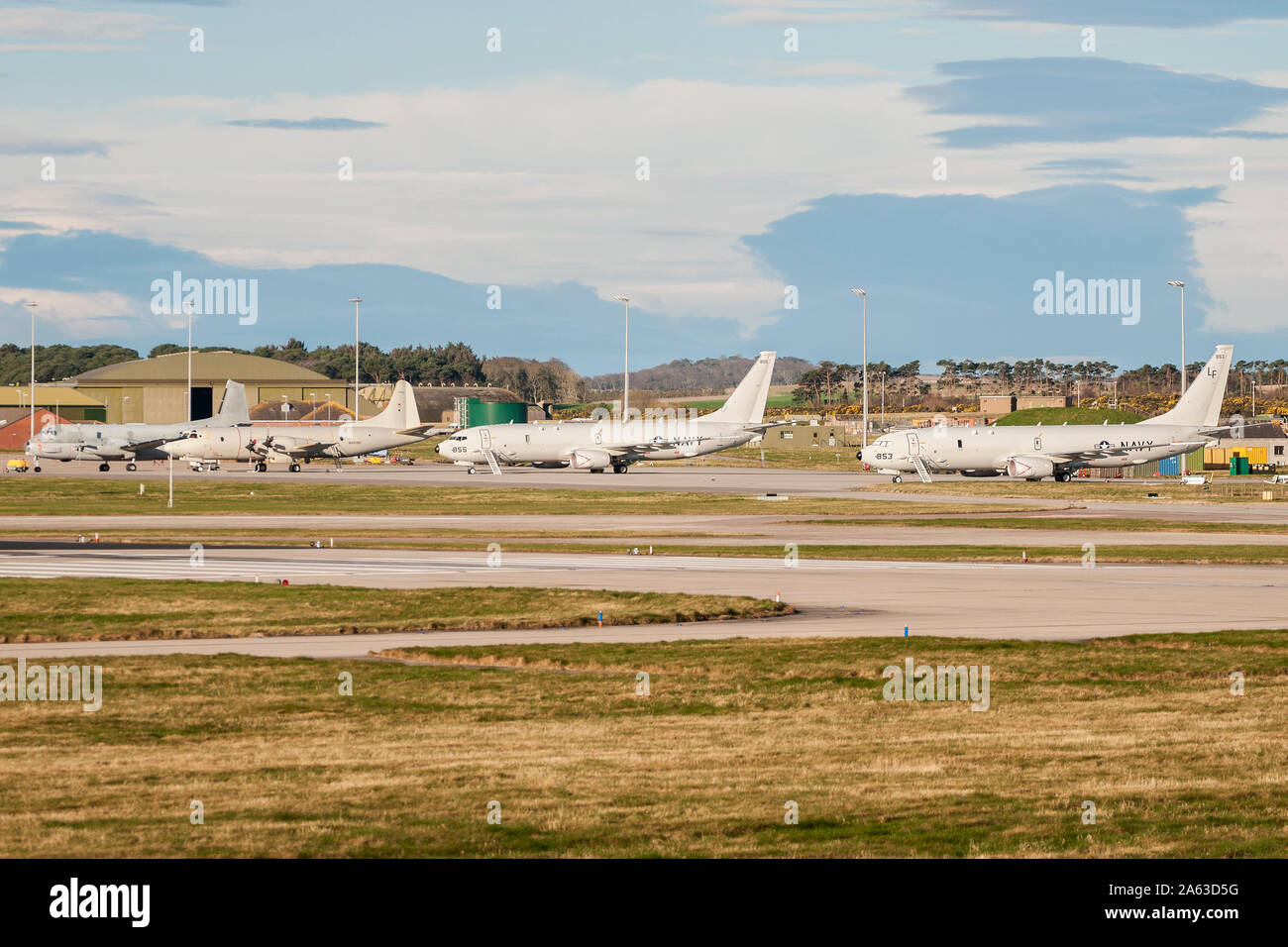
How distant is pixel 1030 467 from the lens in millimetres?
105438

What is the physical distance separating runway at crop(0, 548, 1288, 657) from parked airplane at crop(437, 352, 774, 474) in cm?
6176

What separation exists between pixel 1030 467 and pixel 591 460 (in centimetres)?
3578

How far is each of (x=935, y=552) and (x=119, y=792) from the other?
40.9m

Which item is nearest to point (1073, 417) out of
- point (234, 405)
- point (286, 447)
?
point (286, 447)

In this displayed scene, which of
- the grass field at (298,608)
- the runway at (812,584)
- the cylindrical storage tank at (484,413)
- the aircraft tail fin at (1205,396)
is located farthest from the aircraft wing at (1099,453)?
the cylindrical storage tank at (484,413)

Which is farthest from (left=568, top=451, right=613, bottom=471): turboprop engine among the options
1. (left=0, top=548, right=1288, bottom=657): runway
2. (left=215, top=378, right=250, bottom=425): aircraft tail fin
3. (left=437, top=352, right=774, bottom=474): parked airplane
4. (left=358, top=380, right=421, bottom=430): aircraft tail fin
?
(left=0, top=548, right=1288, bottom=657): runway

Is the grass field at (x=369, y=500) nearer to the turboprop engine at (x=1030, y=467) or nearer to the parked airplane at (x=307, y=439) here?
the turboprop engine at (x=1030, y=467)

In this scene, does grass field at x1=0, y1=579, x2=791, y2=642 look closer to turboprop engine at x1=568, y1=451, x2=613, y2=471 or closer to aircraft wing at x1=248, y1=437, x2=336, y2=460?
turboprop engine at x1=568, y1=451, x2=613, y2=471

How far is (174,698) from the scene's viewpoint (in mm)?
24250

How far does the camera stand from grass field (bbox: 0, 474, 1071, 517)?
79.8 meters

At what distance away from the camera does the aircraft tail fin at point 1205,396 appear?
355 feet

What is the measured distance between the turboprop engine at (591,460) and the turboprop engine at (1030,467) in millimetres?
33156

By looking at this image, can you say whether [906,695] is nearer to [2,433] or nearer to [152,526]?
[152,526]

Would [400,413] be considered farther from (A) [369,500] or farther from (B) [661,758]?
(B) [661,758]
